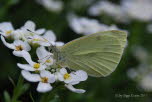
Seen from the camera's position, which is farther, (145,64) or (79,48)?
(145,64)

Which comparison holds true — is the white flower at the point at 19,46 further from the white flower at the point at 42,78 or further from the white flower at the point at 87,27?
the white flower at the point at 87,27

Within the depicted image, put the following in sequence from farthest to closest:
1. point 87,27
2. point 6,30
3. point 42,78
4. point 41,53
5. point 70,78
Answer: point 87,27
point 6,30
point 41,53
point 70,78
point 42,78

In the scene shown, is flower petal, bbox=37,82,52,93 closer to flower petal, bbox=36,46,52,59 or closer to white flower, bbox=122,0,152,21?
flower petal, bbox=36,46,52,59

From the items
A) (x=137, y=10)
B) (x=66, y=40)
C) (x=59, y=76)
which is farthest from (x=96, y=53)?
(x=137, y=10)

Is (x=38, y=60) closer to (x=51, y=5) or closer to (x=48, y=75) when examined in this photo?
(x=48, y=75)

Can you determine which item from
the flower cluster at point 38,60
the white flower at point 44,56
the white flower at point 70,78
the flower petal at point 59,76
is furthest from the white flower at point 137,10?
the flower petal at point 59,76

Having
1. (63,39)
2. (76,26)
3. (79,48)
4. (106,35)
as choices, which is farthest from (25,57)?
(63,39)

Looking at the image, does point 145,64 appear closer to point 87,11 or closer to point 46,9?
point 87,11
